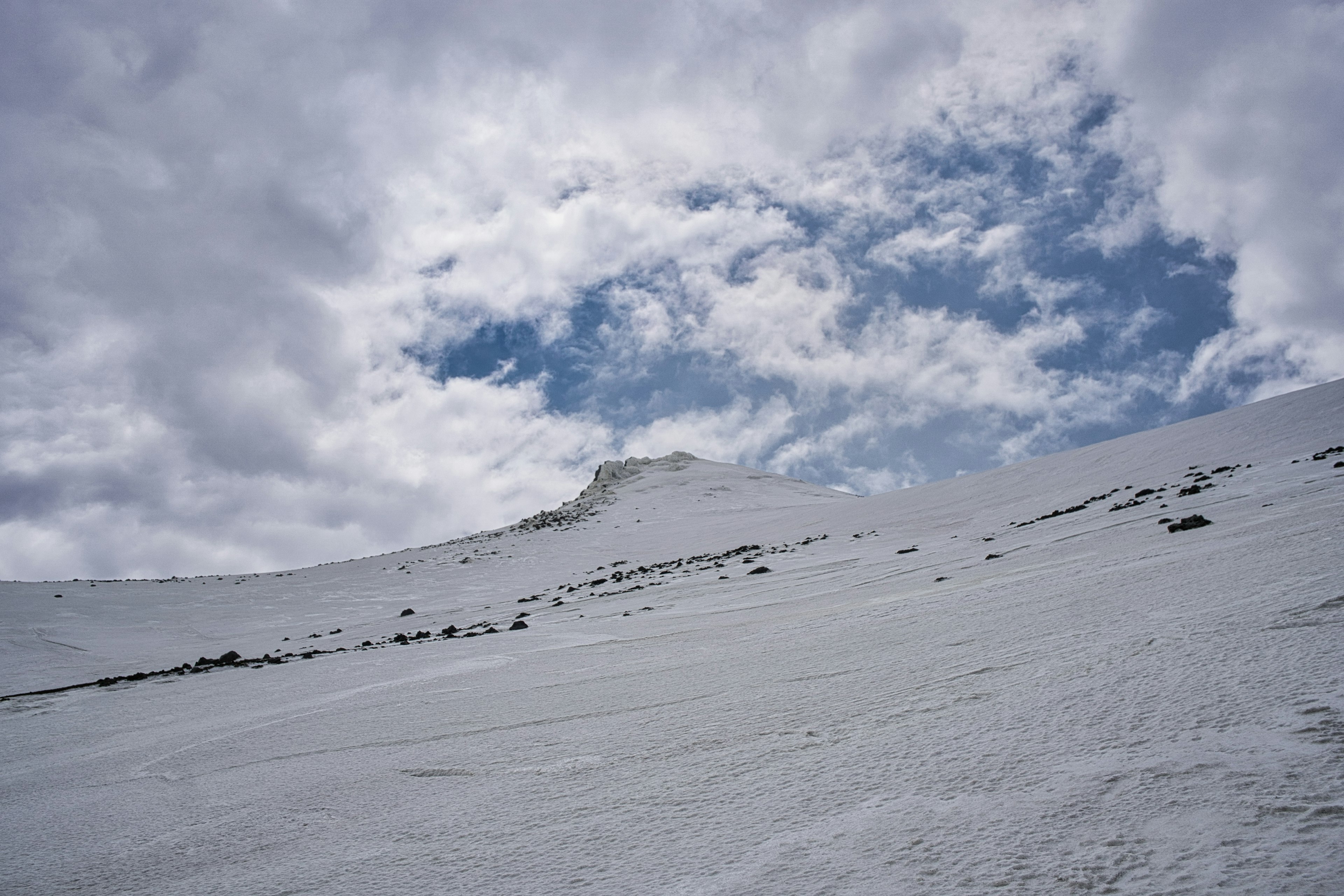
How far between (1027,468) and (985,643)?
1572cm

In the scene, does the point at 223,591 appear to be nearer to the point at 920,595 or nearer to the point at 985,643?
the point at 920,595

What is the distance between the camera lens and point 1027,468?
1667cm

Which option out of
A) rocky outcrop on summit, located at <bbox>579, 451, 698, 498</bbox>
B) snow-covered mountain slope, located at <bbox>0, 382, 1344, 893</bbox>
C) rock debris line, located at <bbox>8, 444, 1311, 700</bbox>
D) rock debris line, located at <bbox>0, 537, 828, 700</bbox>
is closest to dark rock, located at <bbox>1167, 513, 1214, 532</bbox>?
rock debris line, located at <bbox>8, 444, 1311, 700</bbox>

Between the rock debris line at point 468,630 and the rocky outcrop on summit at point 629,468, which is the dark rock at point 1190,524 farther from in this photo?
the rocky outcrop on summit at point 629,468

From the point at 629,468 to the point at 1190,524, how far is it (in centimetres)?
4332

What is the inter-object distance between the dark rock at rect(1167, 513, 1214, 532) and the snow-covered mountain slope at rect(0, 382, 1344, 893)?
236mm

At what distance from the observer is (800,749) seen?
78.9 inches

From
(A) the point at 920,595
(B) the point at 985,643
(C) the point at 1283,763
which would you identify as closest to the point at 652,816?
(C) the point at 1283,763

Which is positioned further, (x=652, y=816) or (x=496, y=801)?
(x=496, y=801)

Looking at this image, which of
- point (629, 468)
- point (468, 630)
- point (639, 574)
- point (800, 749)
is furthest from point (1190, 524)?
point (629, 468)

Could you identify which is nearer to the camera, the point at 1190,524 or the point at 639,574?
the point at 1190,524

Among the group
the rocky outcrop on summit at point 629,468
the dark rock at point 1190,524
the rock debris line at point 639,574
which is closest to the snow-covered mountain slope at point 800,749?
the dark rock at point 1190,524

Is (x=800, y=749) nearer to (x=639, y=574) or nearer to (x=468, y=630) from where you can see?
(x=468, y=630)

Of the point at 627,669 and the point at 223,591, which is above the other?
the point at 223,591
